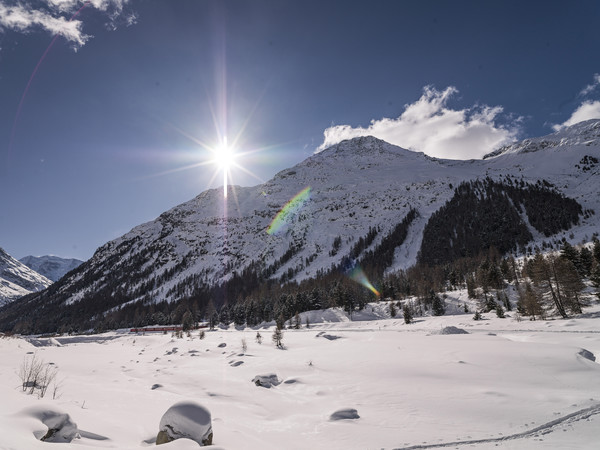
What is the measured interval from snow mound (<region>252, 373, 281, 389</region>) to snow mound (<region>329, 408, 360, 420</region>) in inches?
237

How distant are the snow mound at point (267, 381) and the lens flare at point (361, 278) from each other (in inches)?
3334

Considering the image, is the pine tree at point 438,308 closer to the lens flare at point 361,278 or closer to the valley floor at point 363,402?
the lens flare at point 361,278

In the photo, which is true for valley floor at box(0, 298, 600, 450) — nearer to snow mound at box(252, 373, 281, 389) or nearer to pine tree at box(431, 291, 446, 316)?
snow mound at box(252, 373, 281, 389)

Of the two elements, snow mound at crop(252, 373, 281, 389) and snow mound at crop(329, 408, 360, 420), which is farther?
snow mound at crop(252, 373, 281, 389)

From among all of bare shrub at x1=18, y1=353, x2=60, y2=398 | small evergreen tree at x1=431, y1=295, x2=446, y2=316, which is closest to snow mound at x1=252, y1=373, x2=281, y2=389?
bare shrub at x1=18, y1=353, x2=60, y2=398

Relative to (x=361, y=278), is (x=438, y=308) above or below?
below

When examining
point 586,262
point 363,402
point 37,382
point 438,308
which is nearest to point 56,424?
point 37,382

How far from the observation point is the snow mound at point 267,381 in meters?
15.3

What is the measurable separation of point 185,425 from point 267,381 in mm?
9632

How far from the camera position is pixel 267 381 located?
1540cm

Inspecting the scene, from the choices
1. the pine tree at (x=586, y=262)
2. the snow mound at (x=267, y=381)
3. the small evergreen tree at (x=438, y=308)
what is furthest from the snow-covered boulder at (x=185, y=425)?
the pine tree at (x=586, y=262)

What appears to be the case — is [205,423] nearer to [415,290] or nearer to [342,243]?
[415,290]

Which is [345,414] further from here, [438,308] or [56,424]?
[438,308]

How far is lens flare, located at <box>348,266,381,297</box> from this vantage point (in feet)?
337
